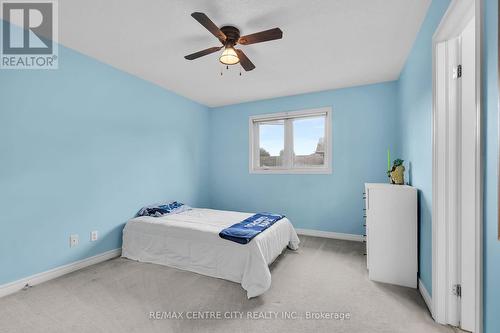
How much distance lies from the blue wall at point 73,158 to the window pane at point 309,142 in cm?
240

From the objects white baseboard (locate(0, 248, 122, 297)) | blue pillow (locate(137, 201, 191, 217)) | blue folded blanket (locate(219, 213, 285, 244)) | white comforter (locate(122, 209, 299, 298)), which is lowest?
white baseboard (locate(0, 248, 122, 297))

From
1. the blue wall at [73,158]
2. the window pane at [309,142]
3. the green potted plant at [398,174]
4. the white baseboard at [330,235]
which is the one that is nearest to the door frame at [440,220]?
the green potted plant at [398,174]

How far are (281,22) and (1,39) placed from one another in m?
2.68

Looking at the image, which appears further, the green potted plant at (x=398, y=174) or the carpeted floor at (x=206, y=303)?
the green potted plant at (x=398, y=174)

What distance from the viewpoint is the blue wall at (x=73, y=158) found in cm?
211

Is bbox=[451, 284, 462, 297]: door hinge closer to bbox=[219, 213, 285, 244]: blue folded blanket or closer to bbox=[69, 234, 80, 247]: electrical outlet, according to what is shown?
bbox=[219, 213, 285, 244]: blue folded blanket

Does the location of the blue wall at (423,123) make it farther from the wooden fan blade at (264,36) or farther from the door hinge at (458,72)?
the wooden fan blade at (264,36)

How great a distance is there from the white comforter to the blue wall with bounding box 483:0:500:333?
1521 millimetres

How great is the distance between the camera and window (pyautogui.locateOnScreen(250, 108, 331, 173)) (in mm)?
3949

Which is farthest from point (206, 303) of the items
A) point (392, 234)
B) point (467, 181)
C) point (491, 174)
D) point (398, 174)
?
point (398, 174)

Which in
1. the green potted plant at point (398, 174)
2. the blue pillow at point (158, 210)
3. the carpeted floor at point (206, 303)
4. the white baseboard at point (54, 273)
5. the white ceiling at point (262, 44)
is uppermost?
the white ceiling at point (262, 44)

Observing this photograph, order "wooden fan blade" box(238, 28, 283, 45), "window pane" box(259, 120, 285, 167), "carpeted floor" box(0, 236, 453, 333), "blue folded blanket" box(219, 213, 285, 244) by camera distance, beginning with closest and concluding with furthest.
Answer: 1. "carpeted floor" box(0, 236, 453, 333)
2. "wooden fan blade" box(238, 28, 283, 45)
3. "blue folded blanket" box(219, 213, 285, 244)
4. "window pane" box(259, 120, 285, 167)

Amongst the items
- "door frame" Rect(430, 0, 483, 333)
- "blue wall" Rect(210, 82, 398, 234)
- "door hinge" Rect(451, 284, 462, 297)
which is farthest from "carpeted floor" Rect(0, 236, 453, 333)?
"blue wall" Rect(210, 82, 398, 234)

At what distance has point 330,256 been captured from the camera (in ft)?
9.81
